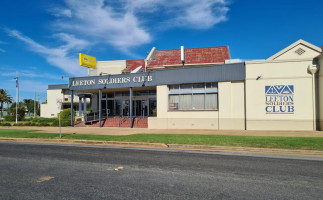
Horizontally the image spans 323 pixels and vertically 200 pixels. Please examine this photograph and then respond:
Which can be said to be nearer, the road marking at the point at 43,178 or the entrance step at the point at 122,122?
the road marking at the point at 43,178

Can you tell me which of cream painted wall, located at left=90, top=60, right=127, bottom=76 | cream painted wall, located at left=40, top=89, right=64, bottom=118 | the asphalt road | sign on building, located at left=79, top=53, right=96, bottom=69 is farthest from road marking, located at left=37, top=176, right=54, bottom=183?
cream painted wall, located at left=40, top=89, right=64, bottom=118

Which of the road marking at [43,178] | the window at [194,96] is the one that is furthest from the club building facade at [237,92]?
the road marking at [43,178]

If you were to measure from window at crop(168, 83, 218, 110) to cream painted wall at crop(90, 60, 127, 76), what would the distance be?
1689 centimetres

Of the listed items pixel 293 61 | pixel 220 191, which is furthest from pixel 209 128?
pixel 220 191

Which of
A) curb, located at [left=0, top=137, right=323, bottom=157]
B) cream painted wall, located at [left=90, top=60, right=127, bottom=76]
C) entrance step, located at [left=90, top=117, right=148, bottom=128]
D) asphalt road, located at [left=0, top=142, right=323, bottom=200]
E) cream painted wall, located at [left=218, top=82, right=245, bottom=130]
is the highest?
cream painted wall, located at [left=90, top=60, right=127, bottom=76]

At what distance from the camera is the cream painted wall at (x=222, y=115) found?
20.5 m

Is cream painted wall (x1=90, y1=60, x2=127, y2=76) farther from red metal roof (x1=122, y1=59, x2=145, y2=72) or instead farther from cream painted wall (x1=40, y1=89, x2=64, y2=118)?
cream painted wall (x1=40, y1=89, x2=64, y2=118)

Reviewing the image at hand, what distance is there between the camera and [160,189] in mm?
5367

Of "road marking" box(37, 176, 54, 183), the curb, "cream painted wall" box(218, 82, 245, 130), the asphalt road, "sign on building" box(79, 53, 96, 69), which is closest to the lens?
the asphalt road

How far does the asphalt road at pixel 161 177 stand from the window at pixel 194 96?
12411mm

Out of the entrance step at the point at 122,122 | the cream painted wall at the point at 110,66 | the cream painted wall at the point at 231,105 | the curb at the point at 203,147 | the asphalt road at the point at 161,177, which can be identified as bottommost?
the curb at the point at 203,147

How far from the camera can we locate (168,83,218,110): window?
21.4 m

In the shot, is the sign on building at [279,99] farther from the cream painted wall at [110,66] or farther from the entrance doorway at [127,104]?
the cream painted wall at [110,66]

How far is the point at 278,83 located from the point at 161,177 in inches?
637
